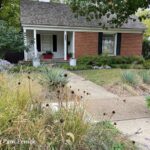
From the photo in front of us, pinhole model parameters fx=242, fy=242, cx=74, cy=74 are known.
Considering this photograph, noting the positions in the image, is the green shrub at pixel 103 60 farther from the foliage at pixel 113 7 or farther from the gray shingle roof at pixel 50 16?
the gray shingle roof at pixel 50 16

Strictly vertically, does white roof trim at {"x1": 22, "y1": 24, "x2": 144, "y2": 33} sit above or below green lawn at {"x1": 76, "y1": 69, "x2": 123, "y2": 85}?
above

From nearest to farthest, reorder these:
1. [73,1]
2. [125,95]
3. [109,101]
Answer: [109,101] → [125,95] → [73,1]

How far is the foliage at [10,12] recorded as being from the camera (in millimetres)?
26297

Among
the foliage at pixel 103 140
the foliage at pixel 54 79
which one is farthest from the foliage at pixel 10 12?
the foliage at pixel 103 140

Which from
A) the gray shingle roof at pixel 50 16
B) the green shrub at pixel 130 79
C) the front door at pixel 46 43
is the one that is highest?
the gray shingle roof at pixel 50 16

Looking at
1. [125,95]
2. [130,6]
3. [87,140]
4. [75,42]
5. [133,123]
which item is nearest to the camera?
[87,140]

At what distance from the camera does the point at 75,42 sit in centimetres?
2080

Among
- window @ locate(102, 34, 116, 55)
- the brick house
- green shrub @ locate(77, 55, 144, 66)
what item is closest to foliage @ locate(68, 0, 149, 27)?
green shrub @ locate(77, 55, 144, 66)

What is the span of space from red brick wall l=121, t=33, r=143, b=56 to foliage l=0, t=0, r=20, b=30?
11.7 meters

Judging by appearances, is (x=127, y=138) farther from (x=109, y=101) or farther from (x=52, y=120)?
(x=109, y=101)

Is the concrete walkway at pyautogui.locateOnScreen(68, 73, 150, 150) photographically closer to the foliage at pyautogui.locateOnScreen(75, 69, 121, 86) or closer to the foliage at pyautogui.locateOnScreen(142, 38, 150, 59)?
the foliage at pyautogui.locateOnScreen(75, 69, 121, 86)

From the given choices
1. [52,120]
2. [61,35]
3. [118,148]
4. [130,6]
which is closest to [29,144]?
[52,120]

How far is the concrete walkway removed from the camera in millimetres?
4852

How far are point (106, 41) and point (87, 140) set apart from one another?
773 inches
